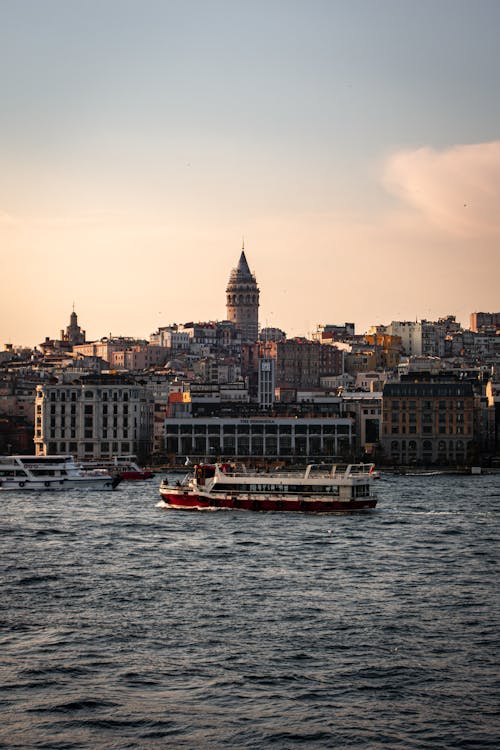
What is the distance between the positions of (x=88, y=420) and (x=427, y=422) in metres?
27.9

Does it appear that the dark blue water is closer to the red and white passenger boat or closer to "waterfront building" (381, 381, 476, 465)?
the red and white passenger boat

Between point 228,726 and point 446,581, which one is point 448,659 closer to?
point 228,726

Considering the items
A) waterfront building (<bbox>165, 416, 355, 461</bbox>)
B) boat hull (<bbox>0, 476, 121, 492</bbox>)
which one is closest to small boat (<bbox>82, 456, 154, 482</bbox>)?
boat hull (<bbox>0, 476, 121, 492</bbox>)

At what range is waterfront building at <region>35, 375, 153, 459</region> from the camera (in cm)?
11769

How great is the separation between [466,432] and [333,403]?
551 inches

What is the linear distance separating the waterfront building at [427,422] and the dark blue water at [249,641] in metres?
67.5

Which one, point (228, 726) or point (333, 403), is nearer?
point (228, 726)

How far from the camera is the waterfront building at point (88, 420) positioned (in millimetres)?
117688

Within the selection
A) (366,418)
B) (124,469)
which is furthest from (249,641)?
(366,418)

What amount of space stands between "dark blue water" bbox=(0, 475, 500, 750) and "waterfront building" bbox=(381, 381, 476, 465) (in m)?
67.5

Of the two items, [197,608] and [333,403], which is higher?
[333,403]

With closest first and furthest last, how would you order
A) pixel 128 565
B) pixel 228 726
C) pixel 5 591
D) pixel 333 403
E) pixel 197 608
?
pixel 228 726 → pixel 197 608 → pixel 5 591 → pixel 128 565 → pixel 333 403

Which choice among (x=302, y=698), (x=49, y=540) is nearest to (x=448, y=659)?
Result: (x=302, y=698)

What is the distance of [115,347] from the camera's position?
630ft
